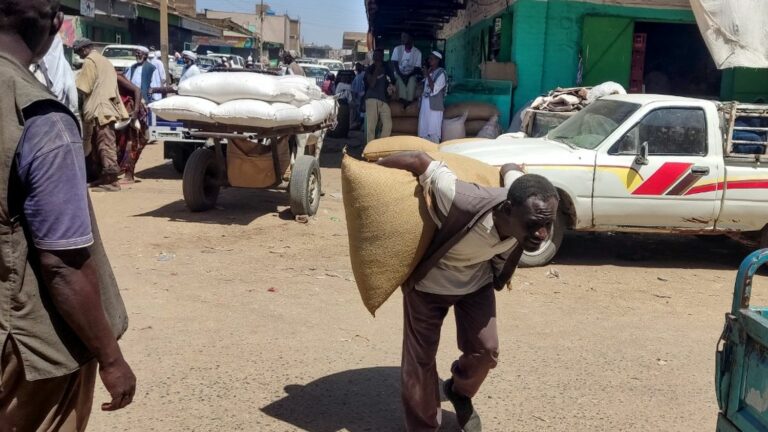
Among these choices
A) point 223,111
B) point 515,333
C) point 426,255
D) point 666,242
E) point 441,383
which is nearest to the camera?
point 426,255

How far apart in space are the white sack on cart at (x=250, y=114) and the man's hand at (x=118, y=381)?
6.13 m

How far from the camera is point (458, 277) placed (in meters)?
3.55

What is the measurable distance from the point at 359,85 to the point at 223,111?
44.4 feet

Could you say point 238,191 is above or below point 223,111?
below

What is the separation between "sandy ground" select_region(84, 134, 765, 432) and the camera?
13.8ft

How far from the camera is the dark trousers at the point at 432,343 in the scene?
11.8ft

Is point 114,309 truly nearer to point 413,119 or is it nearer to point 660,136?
point 660,136

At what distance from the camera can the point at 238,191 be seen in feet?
36.2

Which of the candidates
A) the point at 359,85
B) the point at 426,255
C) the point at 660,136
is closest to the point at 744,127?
the point at 660,136

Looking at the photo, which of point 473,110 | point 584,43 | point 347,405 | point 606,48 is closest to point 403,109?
point 473,110

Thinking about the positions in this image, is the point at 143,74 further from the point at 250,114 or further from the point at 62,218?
the point at 62,218

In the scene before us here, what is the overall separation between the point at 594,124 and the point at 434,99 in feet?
17.9

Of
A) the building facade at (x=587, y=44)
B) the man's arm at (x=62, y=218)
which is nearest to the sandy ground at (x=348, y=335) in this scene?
the man's arm at (x=62, y=218)

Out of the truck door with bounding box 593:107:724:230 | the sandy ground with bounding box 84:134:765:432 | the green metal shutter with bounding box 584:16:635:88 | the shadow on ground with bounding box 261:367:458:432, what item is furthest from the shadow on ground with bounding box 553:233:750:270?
the green metal shutter with bounding box 584:16:635:88
